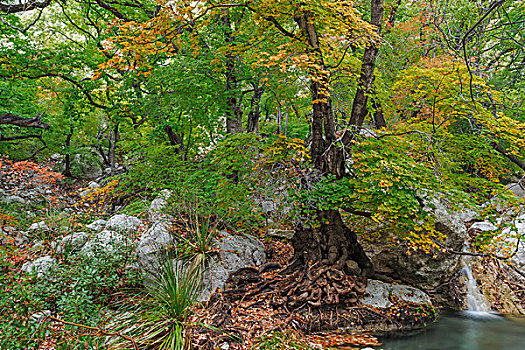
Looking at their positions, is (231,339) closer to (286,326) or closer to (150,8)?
(286,326)

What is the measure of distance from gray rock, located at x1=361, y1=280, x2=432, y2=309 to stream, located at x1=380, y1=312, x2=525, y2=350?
46 cm

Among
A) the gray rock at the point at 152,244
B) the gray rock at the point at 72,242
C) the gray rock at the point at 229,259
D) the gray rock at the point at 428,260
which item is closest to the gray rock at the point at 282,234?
the gray rock at the point at 229,259

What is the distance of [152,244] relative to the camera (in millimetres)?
5020

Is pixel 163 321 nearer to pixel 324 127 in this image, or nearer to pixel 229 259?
pixel 229 259

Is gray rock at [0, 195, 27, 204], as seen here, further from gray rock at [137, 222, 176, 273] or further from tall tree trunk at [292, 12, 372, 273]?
tall tree trunk at [292, 12, 372, 273]

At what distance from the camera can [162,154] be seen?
6684 millimetres

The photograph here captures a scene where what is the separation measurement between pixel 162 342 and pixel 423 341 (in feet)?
12.1

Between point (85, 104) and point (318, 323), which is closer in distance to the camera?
point (318, 323)

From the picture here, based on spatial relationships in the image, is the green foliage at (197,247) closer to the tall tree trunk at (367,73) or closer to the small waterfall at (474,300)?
the tall tree trunk at (367,73)

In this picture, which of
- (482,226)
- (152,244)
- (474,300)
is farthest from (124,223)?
(482,226)

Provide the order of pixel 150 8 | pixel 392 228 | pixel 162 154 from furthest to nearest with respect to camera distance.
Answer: pixel 150 8 → pixel 162 154 → pixel 392 228

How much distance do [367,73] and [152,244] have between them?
4.53 m

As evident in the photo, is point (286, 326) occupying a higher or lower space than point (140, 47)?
lower

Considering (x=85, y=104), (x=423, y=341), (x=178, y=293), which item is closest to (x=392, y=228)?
(x=423, y=341)
